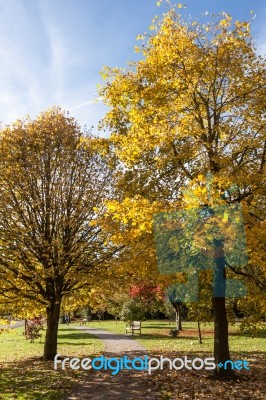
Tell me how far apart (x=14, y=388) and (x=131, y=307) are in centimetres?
3011

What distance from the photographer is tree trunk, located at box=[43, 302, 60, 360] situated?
627 inches

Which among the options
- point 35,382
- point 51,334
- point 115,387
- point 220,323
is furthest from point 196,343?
point 35,382

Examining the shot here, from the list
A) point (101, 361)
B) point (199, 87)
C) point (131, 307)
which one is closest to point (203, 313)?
point (101, 361)

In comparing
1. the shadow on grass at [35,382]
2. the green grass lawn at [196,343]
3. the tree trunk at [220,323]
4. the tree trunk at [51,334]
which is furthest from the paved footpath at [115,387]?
the green grass lawn at [196,343]

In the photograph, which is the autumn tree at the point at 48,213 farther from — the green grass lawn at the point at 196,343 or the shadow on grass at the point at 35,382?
the green grass lawn at the point at 196,343

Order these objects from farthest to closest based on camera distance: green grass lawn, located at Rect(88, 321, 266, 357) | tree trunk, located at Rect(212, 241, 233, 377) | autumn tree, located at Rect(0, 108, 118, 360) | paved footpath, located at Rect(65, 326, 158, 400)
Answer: green grass lawn, located at Rect(88, 321, 266, 357) → autumn tree, located at Rect(0, 108, 118, 360) → tree trunk, located at Rect(212, 241, 233, 377) → paved footpath, located at Rect(65, 326, 158, 400)

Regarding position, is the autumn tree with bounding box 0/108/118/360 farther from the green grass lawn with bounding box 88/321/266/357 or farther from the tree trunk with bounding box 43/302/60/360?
the green grass lawn with bounding box 88/321/266/357

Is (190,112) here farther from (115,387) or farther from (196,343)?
(196,343)

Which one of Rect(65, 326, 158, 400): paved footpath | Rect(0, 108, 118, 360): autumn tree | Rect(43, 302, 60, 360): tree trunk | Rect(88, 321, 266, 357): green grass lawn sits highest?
Rect(0, 108, 118, 360): autumn tree

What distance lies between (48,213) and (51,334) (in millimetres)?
5353

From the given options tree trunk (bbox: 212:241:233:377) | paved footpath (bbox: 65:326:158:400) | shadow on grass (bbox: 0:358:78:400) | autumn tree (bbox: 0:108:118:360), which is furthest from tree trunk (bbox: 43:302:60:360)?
tree trunk (bbox: 212:241:233:377)

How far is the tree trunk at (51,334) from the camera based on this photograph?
15921mm

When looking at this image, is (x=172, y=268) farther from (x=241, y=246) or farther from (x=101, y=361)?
(x=101, y=361)

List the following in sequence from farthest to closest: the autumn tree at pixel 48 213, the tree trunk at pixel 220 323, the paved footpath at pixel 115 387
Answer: the autumn tree at pixel 48 213
the tree trunk at pixel 220 323
the paved footpath at pixel 115 387
